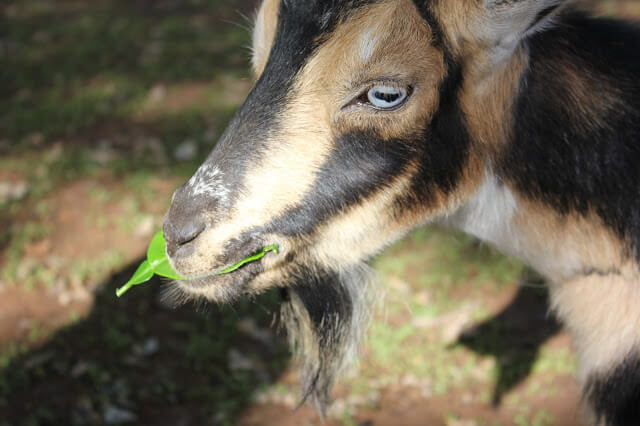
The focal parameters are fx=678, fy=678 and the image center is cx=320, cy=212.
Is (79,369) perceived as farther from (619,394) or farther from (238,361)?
(619,394)

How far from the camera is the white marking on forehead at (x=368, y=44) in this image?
93.4 inches

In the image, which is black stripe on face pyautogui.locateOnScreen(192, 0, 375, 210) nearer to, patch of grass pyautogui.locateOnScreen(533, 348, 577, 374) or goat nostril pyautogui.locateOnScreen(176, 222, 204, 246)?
goat nostril pyautogui.locateOnScreen(176, 222, 204, 246)

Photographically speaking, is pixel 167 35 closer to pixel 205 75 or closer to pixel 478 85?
pixel 205 75

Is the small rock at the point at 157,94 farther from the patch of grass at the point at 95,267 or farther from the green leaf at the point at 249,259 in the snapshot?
the green leaf at the point at 249,259

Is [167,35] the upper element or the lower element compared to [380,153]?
lower

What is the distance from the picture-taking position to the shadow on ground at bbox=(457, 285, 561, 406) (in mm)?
4523

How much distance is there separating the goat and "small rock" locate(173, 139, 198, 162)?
3844mm

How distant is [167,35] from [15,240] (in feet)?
14.6

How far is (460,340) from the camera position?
189 inches

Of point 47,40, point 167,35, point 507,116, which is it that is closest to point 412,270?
point 507,116

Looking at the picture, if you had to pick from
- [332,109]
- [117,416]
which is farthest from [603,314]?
[117,416]

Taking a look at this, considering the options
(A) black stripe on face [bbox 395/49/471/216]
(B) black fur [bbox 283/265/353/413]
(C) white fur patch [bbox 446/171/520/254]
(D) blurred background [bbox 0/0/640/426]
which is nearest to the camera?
(A) black stripe on face [bbox 395/49/471/216]

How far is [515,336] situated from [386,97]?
3.01 metres

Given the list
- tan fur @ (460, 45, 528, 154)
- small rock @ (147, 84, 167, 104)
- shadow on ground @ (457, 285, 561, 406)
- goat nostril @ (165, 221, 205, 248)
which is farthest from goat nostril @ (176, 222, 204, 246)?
small rock @ (147, 84, 167, 104)
